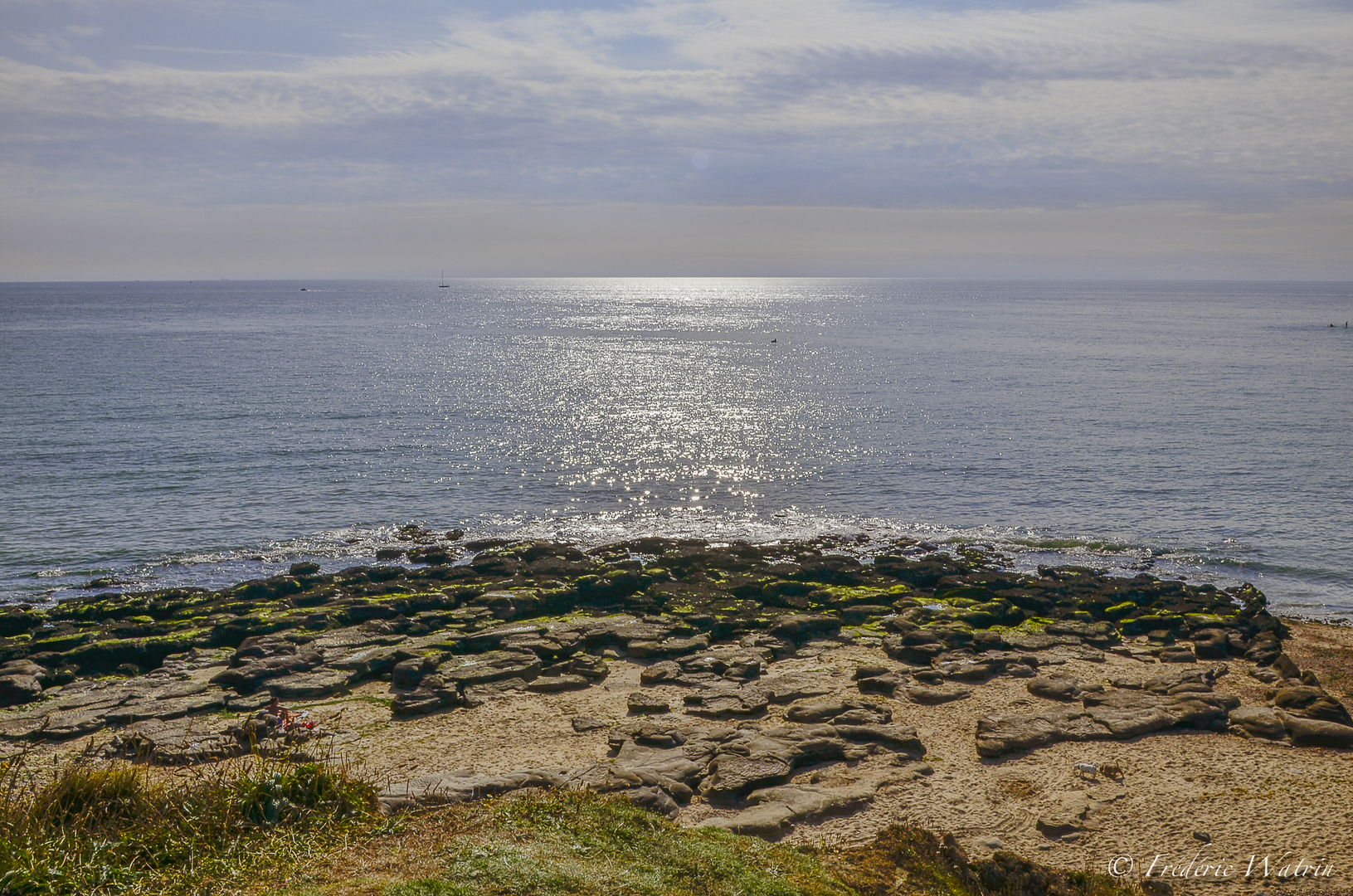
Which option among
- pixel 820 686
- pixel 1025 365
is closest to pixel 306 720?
pixel 820 686

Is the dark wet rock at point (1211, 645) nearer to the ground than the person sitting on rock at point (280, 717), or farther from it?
nearer to the ground

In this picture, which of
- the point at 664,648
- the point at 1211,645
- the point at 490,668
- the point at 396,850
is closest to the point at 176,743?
the point at 490,668

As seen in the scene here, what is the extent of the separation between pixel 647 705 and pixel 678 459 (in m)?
36.0

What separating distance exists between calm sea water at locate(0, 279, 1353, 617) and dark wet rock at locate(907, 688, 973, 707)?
49.7 ft

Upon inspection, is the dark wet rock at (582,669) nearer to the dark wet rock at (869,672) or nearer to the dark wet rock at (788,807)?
the dark wet rock at (869,672)

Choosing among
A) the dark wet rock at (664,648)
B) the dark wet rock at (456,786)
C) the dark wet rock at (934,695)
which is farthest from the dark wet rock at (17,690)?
the dark wet rock at (934,695)

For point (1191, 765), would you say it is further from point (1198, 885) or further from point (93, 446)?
point (93, 446)

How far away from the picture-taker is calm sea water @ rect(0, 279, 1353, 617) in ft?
119

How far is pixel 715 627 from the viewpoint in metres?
25.3

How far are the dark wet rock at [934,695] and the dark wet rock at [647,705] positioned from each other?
5722 millimetres

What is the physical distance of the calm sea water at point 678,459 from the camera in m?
36.4

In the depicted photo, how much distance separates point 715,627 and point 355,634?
10.2 m

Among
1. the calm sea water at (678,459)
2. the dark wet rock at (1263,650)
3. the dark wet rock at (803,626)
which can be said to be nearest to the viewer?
the dark wet rock at (1263,650)

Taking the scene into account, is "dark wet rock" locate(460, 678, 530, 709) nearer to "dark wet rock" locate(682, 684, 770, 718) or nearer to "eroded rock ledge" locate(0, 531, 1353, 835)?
"eroded rock ledge" locate(0, 531, 1353, 835)
